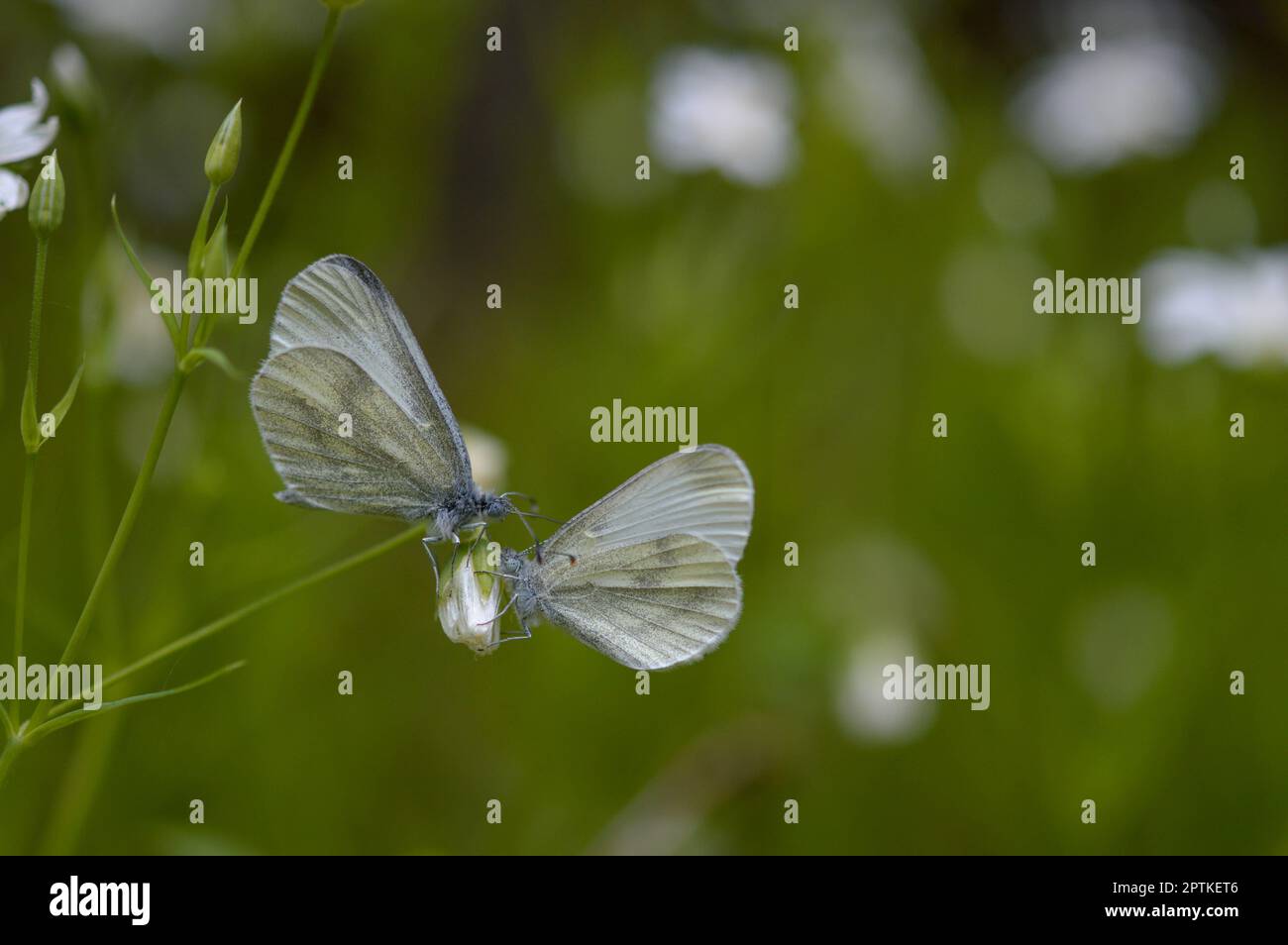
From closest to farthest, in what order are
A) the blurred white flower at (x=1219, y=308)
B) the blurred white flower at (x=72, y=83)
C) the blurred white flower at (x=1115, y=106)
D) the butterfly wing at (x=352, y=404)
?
the butterfly wing at (x=352, y=404), the blurred white flower at (x=72, y=83), the blurred white flower at (x=1219, y=308), the blurred white flower at (x=1115, y=106)

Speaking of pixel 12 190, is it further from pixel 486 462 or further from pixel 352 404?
pixel 486 462

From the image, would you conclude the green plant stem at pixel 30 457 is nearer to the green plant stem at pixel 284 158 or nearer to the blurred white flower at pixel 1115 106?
the green plant stem at pixel 284 158

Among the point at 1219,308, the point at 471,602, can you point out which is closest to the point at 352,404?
the point at 471,602

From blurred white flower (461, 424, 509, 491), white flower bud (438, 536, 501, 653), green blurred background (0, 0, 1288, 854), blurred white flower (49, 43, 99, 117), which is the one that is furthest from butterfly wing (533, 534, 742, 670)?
blurred white flower (49, 43, 99, 117)

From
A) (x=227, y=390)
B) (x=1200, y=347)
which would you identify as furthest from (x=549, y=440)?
(x=1200, y=347)

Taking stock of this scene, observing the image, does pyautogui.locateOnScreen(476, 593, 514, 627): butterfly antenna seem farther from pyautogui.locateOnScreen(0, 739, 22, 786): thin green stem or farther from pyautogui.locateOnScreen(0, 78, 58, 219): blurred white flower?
pyautogui.locateOnScreen(0, 78, 58, 219): blurred white flower

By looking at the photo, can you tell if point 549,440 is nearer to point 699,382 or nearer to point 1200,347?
point 699,382

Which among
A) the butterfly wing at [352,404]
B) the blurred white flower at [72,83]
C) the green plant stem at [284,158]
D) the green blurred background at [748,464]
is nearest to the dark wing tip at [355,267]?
the butterfly wing at [352,404]
